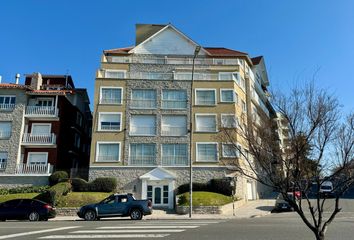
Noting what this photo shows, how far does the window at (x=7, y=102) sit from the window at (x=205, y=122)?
2004 cm

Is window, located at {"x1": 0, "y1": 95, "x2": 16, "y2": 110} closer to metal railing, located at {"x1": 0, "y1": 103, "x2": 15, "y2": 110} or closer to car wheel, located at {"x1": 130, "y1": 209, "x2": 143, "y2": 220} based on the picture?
metal railing, located at {"x1": 0, "y1": 103, "x2": 15, "y2": 110}

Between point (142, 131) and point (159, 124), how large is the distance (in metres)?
1.96

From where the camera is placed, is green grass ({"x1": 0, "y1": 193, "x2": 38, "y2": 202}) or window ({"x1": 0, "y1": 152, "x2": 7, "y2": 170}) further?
window ({"x1": 0, "y1": 152, "x2": 7, "y2": 170})

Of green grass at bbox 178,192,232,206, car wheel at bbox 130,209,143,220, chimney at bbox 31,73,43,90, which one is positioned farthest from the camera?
chimney at bbox 31,73,43,90

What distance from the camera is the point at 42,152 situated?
3819 cm

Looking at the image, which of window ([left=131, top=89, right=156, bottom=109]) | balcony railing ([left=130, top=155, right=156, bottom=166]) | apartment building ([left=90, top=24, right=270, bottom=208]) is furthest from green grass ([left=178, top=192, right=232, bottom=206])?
window ([left=131, top=89, right=156, bottom=109])

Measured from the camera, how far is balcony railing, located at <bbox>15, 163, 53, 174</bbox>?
3672 cm

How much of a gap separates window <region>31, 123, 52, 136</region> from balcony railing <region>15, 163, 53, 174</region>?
359 cm

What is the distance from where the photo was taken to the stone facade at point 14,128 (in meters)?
36.8

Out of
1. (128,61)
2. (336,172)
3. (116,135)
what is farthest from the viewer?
(128,61)

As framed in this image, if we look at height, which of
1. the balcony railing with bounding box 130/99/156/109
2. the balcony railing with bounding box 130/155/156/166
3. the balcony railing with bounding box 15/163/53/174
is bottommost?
the balcony railing with bounding box 15/163/53/174

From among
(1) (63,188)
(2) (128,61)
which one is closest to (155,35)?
(2) (128,61)

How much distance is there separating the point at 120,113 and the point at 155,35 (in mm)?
14317

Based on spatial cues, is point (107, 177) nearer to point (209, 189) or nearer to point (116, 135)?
point (116, 135)
